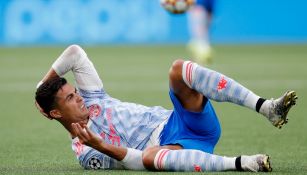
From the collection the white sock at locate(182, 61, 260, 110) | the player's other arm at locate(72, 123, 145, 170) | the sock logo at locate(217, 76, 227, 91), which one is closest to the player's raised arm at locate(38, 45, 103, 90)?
the player's other arm at locate(72, 123, 145, 170)

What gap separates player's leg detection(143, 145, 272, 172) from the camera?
605 cm

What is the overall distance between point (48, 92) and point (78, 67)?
547 mm

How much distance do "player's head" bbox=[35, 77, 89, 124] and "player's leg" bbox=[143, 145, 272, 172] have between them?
598 millimetres

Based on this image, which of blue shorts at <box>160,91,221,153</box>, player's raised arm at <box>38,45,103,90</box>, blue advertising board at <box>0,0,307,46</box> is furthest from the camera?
blue advertising board at <box>0,0,307,46</box>

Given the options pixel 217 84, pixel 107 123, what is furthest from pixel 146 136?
pixel 217 84

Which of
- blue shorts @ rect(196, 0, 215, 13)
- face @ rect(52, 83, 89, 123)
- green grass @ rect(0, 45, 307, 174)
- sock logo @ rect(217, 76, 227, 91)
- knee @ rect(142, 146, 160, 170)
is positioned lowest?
green grass @ rect(0, 45, 307, 174)

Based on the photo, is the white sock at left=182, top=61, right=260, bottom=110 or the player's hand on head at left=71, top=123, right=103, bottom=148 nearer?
the player's hand on head at left=71, top=123, right=103, bottom=148

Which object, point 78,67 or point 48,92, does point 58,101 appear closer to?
point 48,92

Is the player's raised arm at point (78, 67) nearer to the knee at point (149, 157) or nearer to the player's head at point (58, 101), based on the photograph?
the player's head at point (58, 101)

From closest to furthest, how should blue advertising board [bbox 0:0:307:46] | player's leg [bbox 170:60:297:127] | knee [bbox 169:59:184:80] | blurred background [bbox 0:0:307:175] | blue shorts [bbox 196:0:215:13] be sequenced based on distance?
player's leg [bbox 170:60:297:127] < knee [bbox 169:59:184:80] < blurred background [bbox 0:0:307:175] < blue shorts [bbox 196:0:215:13] < blue advertising board [bbox 0:0:307:46]

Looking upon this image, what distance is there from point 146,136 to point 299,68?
11.5 metres

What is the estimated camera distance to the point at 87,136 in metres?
5.91

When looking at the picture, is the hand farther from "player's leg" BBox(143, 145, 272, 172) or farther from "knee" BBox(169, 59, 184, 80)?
"knee" BBox(169, 59, 184, 80)

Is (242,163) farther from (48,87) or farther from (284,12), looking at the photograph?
(284,12)
